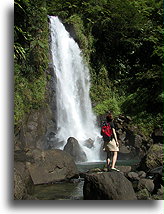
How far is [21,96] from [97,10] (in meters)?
5.31

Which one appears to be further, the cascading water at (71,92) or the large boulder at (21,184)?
the cascading water at (71,92)

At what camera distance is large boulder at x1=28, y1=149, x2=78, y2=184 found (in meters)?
5.04

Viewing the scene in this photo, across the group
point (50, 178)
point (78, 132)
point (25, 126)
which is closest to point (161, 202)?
point (50, 178)

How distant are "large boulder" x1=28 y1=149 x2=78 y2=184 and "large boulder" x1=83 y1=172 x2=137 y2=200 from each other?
5.80 feet

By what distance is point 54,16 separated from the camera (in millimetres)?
11422

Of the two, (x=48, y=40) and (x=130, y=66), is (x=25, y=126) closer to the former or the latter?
(x=48, y=40)

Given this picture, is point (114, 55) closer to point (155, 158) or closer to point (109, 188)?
point (155, 158)

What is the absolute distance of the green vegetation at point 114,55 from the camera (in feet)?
27.8

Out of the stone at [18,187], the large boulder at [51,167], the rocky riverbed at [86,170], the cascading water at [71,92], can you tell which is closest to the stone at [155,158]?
the rocky riverbed at [86,170]

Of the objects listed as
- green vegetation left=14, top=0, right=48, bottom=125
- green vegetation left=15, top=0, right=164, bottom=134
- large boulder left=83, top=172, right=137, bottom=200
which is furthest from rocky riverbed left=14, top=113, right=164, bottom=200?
green vegetation left=15, top=0, right=164, bottom=134

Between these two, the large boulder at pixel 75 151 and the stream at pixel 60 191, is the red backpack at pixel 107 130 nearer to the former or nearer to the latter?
the stream at pixel 60 191

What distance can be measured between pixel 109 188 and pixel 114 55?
1020cm

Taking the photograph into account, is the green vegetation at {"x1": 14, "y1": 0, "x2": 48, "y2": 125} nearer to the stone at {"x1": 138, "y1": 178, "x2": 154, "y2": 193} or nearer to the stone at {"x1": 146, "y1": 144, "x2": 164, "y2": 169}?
the stone at {"x1": 146, "y1": 144, "x2": 164, "y2": 169}

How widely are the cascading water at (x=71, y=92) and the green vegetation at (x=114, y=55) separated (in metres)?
0.49
